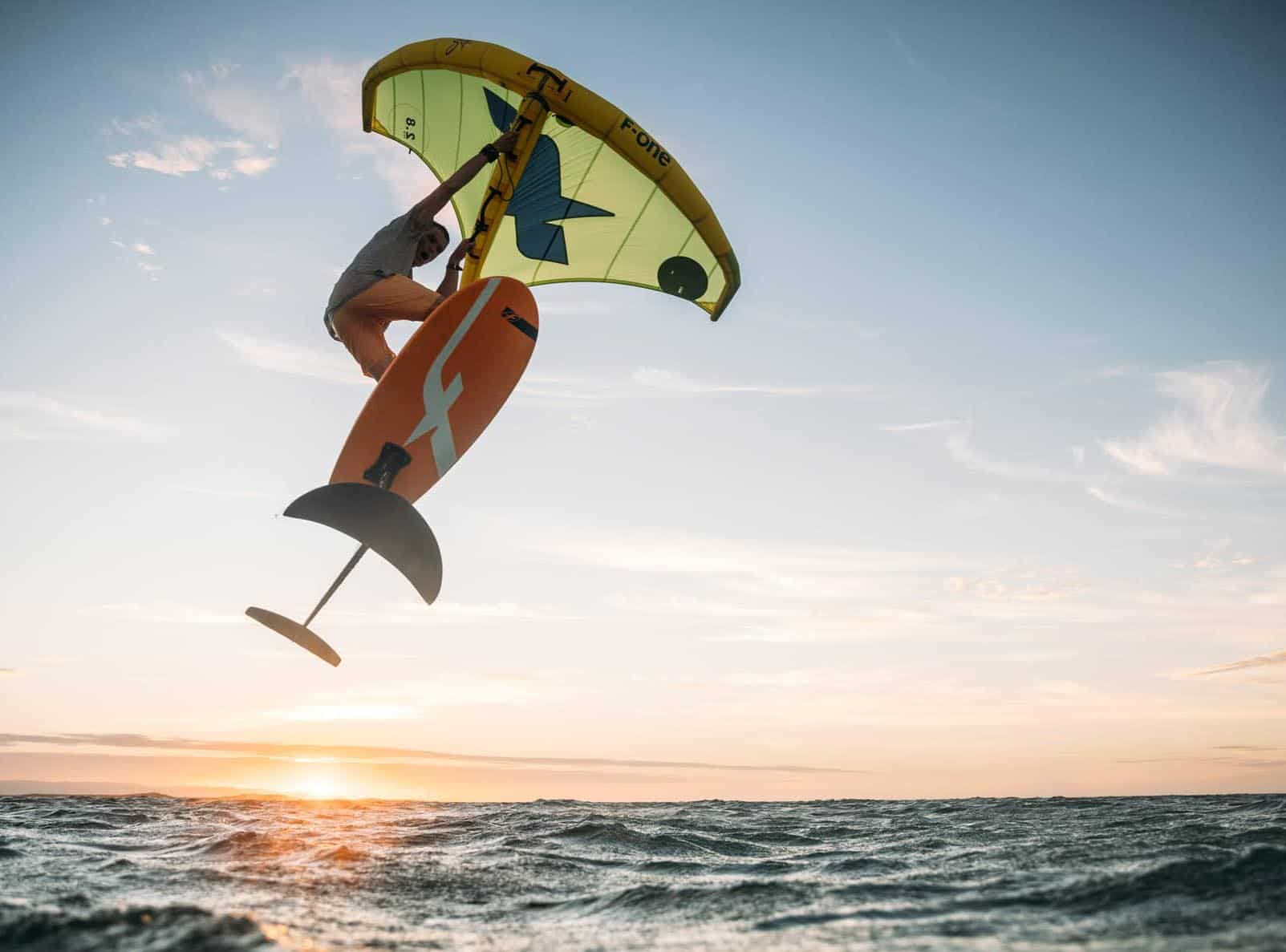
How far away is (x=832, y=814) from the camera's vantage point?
11625mm

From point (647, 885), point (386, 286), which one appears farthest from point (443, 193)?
point (647, 885)

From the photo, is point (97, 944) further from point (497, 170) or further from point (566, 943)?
point (497, 170)

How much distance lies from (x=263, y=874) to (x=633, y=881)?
2.30m

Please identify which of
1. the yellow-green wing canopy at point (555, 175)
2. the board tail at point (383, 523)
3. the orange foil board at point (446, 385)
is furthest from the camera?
the yellow-green wing canopy at point (555, 175)

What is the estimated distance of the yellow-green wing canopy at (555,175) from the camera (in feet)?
27.3

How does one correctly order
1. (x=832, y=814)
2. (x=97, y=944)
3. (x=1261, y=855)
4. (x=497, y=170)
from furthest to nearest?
(x=832, y=814), (x=497, y=170), (x=1261, y=855), (x=97, y=944)

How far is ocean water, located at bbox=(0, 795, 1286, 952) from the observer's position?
3170 mm

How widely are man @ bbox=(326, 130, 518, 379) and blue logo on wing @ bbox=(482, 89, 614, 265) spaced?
1.08 meters

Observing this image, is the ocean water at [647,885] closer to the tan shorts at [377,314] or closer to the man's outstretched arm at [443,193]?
the tan shorts at [377,314]

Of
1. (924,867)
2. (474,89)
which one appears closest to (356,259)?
(474,89)

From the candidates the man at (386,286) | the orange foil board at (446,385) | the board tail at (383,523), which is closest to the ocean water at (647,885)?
the board tail at (383,523)

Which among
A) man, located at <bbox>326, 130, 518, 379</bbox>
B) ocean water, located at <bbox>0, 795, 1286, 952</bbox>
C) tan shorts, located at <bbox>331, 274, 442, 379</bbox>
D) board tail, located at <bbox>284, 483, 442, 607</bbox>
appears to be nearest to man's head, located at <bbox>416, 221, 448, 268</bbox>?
man, located at <bbox>326, 130, 518, 379</bbox>

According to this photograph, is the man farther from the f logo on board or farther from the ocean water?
the ocean water

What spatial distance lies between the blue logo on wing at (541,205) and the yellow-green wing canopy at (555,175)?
0.04ft
